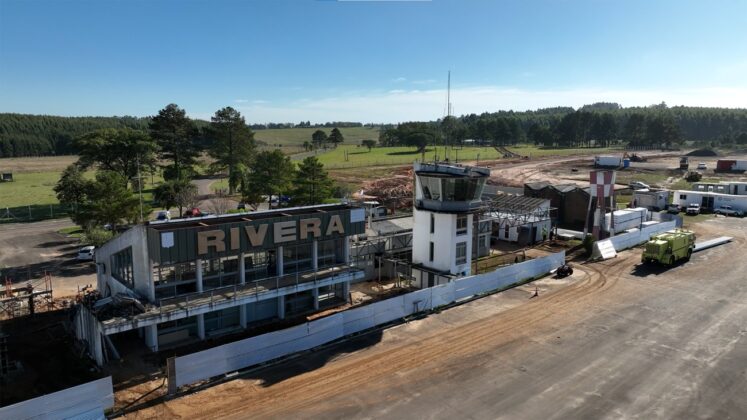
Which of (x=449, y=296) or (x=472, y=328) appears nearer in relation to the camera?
(x=472, y=328)

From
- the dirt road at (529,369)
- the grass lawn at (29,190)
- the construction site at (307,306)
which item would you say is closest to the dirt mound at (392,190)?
the construction site at (307,306)

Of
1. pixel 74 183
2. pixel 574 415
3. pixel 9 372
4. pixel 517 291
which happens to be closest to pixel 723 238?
pixel 517 291

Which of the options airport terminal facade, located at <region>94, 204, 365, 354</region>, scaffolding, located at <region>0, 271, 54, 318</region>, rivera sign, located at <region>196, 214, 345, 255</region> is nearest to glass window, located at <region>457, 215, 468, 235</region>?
airport terminal facade, located at <region>94, 204, 365, 354</region>

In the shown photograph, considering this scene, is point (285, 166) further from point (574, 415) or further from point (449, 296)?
point (574, 415)

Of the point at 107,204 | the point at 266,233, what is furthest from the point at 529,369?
the point at 107,204

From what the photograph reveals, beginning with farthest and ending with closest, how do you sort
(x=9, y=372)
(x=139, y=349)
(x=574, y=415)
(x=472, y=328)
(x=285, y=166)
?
(x=285, y=166) < (x=472, y=328) < (x=139, y=349) < (x=9, y=372) < (x=574, y=415)

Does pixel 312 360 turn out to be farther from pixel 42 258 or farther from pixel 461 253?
pixel 42 258

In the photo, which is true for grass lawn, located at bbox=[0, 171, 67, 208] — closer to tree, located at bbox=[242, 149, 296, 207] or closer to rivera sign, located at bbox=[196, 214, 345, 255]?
tree, located at bbox=[242, 149, 296, 207]
